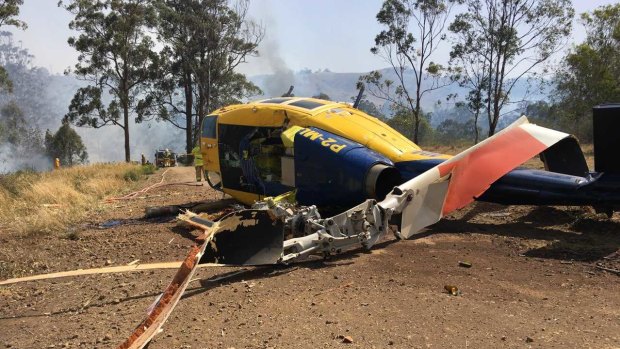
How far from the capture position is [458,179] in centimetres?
623

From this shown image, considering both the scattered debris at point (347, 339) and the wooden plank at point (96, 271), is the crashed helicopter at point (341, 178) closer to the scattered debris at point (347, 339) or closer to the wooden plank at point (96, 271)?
the wooden plank at point (96, 271)

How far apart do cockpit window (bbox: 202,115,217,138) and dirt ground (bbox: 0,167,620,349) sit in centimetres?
309

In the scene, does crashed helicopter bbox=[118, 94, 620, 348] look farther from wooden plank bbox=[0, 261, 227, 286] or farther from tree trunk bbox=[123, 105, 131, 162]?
tree trunk bbox=[123, 105, 131, 162]

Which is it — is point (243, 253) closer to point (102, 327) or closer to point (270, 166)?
point (102, 327)

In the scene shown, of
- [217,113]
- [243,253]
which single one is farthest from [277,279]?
[217,113]

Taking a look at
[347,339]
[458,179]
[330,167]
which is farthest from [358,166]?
[347,339]

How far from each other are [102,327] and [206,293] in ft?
3.62

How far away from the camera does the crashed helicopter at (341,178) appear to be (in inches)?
226

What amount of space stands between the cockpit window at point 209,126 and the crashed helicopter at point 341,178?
24 millimetres

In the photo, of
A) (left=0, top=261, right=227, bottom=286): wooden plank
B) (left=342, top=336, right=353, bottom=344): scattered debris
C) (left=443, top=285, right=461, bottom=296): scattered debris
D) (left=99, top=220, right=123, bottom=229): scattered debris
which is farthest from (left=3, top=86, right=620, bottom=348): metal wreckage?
(left=99, top=220, right=123, bottom=229): scattered debris

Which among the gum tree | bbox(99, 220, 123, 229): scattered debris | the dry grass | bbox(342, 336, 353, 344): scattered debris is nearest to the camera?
bbox(342, 336, 353, 344): scattered debris

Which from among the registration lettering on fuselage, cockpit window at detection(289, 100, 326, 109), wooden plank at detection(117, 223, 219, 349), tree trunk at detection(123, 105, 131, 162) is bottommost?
wooden plank at detection(117, 223, 219, 349)

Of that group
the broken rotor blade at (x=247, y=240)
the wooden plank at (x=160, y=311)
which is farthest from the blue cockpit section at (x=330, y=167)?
the wooden plank at (x=160, y=311)

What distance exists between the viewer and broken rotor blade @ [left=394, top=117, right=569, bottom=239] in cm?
597
